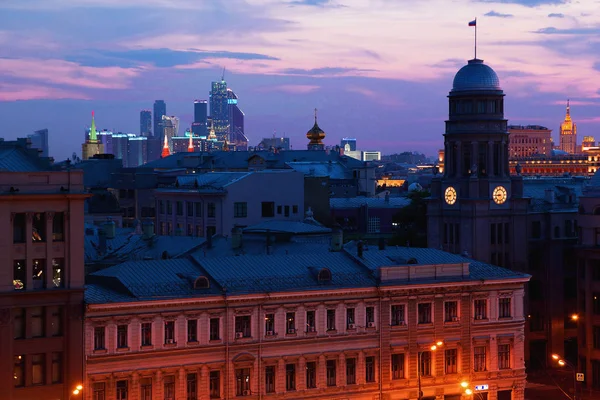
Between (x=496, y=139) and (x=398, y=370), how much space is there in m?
49.4

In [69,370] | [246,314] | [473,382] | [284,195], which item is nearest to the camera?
[69,370]

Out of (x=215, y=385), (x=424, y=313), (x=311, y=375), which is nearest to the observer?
(x=215, y=385)

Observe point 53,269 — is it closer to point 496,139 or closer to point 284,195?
point 496,139

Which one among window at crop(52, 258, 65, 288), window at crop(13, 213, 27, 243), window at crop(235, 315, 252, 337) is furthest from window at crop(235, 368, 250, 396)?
window at crop(13, 213, 27, 243)

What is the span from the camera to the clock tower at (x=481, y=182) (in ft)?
486

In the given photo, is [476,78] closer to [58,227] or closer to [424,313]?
[424,313]

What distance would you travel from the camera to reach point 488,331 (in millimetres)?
108625

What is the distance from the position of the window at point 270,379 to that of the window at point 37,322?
15.2 m

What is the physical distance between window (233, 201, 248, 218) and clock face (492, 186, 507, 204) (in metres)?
28.0

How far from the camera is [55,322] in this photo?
9181 cm

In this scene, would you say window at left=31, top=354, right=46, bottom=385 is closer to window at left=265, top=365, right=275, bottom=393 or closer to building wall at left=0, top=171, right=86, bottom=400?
building wall at left=0, top=171, right=86, bottom=400

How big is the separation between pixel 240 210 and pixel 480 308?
192 feet

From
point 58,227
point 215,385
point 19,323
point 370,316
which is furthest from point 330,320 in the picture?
point 19,323

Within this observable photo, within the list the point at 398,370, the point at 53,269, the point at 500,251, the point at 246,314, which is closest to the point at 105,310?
the point at 53,269
